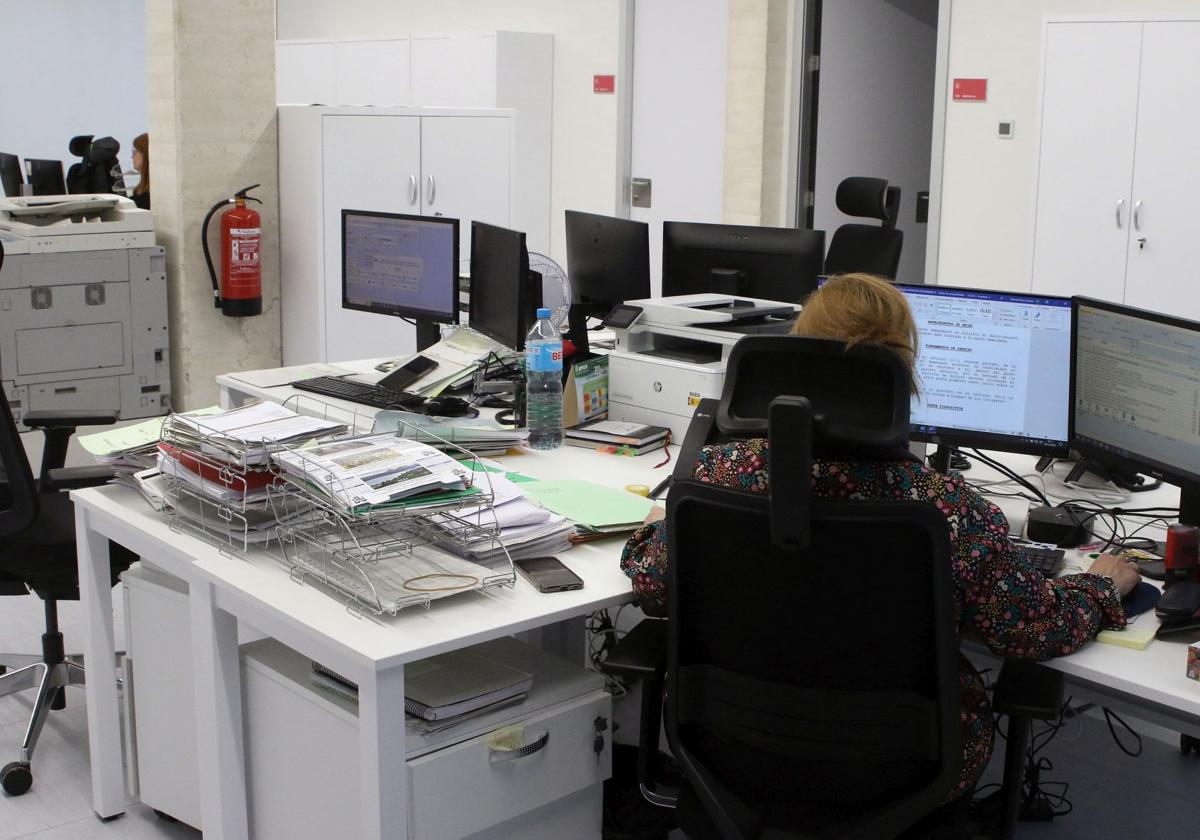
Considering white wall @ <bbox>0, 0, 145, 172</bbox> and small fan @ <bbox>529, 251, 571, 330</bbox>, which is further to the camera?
white wall @ <bbox>0, 0, 145, 172</bbox>

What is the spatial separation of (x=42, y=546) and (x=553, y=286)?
162 cm

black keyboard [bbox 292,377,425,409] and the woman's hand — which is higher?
black keyboard [bbox 292,377,425,409]

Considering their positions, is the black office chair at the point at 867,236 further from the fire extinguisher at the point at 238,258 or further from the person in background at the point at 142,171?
the person in background at the point at 142,171

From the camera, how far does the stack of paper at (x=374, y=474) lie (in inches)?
80.7

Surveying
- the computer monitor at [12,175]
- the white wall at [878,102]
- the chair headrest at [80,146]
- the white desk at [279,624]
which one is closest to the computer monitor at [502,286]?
the white desk at [279,624]

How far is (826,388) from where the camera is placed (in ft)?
5.48

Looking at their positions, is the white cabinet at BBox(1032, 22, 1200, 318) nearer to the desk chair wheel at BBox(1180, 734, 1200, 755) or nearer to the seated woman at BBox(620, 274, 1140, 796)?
the desk chair wheel at BBox(1180, 734, 1200, 755)

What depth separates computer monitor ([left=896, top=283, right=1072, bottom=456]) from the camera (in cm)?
243

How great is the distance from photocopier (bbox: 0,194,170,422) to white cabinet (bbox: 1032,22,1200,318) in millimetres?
3605

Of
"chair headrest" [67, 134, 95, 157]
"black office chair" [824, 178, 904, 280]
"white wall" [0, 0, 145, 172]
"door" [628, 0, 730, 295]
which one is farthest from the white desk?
"white wall" [0, 0, 145, 172]

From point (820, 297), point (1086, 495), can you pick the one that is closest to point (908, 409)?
point (820, 297)

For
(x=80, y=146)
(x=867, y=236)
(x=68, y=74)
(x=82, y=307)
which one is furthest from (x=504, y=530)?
(x=68, y=74)

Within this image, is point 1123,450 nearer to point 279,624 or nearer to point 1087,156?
point 279,624

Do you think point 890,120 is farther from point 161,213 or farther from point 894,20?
point 161,213
